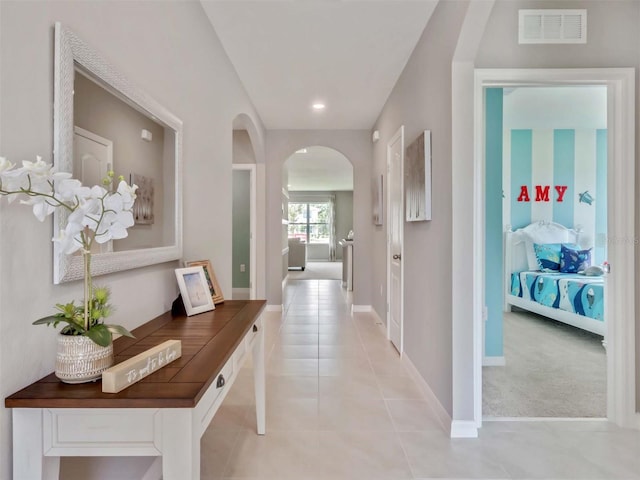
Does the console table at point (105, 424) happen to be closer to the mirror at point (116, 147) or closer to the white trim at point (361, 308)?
the mirror at point (116, 147)

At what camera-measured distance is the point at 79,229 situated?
857 millimetres

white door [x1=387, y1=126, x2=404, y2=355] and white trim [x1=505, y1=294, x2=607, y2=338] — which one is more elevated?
white door [x1=387, y1=126, x2=404, y2=355]

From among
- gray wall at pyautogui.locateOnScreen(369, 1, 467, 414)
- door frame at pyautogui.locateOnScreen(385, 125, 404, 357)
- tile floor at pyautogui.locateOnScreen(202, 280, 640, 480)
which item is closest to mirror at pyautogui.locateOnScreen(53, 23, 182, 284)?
tile floor at pyautogui.locateOnScreen(202, 280, 640, 480)

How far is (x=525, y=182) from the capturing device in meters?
5.25

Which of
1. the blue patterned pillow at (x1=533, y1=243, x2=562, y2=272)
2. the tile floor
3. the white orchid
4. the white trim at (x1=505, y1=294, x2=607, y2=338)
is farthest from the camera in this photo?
the blue patterned pillow at (x1=533, y1=243, x2=562, y2=272)

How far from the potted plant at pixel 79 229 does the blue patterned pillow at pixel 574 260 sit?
522 cm

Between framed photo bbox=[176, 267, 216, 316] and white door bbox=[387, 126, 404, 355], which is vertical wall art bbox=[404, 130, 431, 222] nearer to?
white door bbox=[387, 126, 404, 355]

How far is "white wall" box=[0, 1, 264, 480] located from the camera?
873 millimetres

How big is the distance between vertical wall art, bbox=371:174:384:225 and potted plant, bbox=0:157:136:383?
3.50 metres

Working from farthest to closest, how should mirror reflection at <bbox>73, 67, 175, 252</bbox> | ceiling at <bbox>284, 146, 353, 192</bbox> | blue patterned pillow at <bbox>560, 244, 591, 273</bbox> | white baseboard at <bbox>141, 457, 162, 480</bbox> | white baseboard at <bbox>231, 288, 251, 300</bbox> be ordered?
ceiling at <bbox>284, 146, 353, 192</bbox>, white baseboard at <bbox>231, 288, 251, 300</bbox>, blue patterned pillow at <bbox>560, 244, 591, 273</bbox>, white baseboard at <bbox>141, 457, 162, 480</bbox>, mirror reflection at <bbox>73, 67, 175, 252</bbox>

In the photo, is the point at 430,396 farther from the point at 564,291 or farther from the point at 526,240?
the point at 526,240

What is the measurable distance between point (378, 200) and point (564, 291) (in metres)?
2.35

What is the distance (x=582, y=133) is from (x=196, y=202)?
579cm

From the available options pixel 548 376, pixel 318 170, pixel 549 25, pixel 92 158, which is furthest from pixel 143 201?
pixel 318 170
